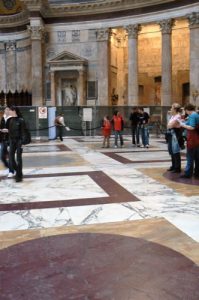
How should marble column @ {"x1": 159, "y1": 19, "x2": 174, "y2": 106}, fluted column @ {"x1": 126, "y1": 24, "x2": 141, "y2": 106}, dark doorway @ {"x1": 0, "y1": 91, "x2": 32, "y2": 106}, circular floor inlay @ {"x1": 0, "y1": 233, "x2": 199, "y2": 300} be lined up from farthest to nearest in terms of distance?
fluted column @ {"x1": 126, "y1": 24, "x2": 141, "y2": 106} → dark doorway @ {"x1": 0, "y1": 91, "x2": 32, "y2": 106} → marble column @ {"x1": 159, "y1": 19, "x2": 174, "y2": 106} → circular floor inlay @ {"x1": 0, "y1": 233, "x2": 199, "y2": 300}

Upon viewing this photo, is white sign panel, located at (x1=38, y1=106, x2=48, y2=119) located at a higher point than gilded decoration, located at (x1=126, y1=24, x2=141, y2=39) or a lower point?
lower

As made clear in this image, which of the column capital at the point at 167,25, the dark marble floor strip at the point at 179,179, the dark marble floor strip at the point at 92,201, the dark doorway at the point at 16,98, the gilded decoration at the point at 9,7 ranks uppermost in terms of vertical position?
the gilded decoration at the point at 9,7

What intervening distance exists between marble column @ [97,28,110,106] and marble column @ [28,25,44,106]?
457cm

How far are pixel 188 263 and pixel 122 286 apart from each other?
801mm

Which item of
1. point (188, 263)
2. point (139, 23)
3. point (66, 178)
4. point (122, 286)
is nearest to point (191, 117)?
point (66, 178)

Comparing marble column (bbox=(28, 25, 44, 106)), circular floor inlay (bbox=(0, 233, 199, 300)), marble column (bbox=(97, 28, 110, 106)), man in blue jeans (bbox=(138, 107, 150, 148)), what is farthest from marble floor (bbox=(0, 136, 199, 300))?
marble column (bbox=(28, 25, 44, 106))

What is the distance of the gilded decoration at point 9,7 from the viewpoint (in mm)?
33903

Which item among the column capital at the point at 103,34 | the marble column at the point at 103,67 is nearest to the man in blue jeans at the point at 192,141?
the marble column at the point at 103,67

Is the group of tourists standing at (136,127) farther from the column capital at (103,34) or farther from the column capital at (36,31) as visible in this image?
the column capital at (36,31)

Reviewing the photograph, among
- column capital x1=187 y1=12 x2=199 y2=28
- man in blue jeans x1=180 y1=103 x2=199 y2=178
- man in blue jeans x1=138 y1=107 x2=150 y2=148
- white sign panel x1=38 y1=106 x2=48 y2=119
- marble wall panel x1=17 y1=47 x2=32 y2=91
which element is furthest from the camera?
marble wall panel x1=17 y1=47 x2=32 y2=91

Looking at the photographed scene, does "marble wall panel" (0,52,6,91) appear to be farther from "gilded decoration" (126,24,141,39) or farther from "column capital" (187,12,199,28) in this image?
"column capital" (187,12,199,28)

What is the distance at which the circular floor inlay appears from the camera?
3168 mm

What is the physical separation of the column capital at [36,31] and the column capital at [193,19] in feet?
36.7

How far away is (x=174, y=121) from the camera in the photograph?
9.25 metres
